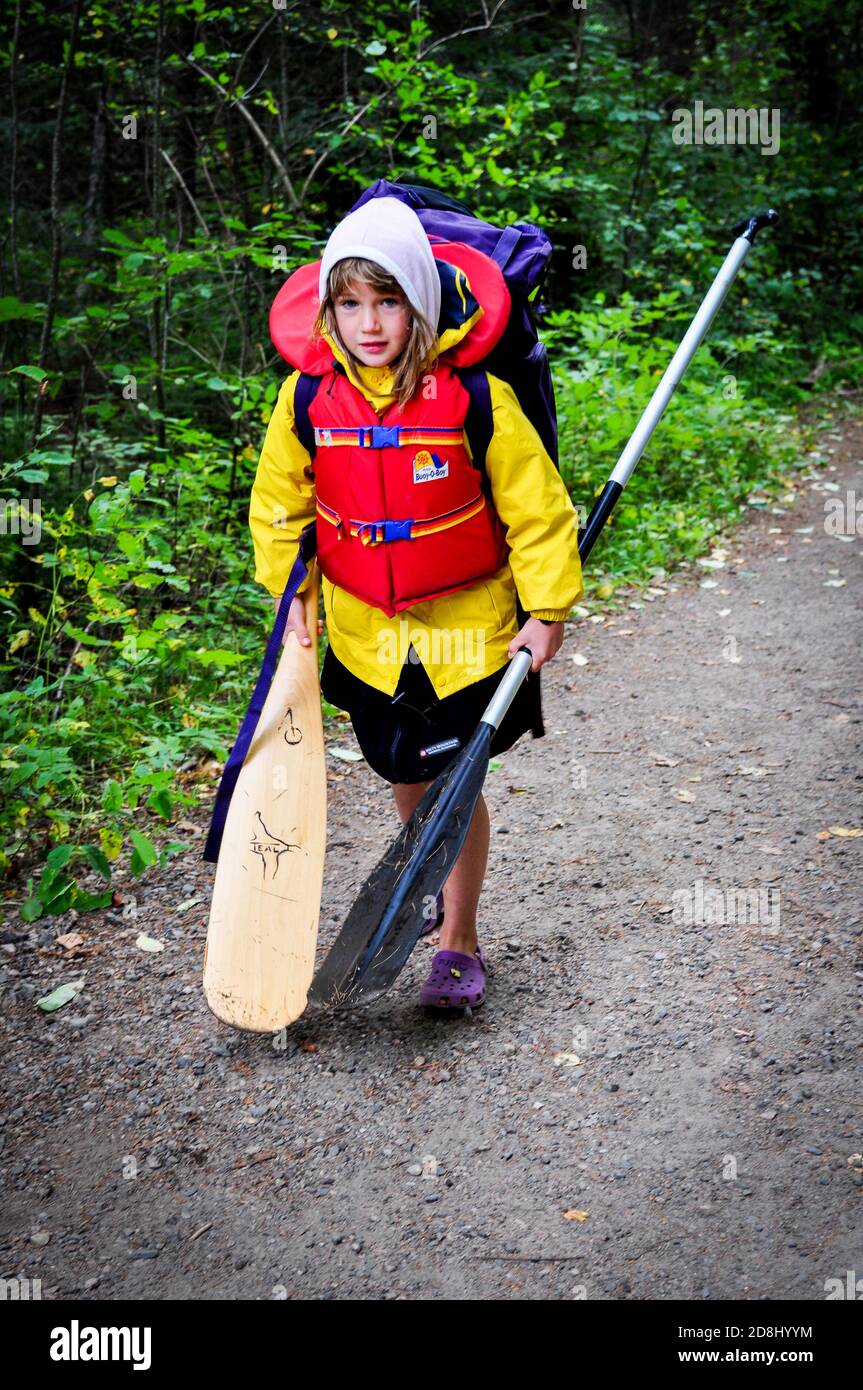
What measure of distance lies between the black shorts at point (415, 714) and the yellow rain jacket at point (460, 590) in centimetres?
4

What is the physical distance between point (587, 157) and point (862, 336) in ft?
11.0

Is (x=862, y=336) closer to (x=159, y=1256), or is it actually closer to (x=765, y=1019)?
(x=765, y=1019)

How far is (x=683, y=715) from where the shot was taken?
4.70 meters

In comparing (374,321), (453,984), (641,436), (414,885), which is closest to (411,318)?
(374,321)

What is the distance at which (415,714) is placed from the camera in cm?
269

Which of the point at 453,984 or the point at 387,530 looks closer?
the point at 387,530

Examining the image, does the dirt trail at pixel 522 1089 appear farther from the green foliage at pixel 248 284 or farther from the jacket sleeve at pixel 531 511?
the jacket sleeve at pixel 531 511

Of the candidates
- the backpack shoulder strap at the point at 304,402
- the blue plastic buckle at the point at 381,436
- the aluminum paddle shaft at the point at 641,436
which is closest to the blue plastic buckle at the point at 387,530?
the blue plastic buckle at the point at 381,436

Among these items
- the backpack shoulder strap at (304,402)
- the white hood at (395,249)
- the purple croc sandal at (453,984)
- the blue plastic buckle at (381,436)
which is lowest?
the purple croc sandal at (453,984)

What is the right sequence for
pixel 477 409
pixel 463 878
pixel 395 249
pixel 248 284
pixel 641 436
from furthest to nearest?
pixel 248 284 → pixel 641 436 → pixel 463 878 → pixel 477 409 → pixel 395 249

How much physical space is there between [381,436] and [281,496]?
1.33 ft

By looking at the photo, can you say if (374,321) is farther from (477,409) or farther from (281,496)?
(281,496)

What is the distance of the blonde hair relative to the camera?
7.48 feet

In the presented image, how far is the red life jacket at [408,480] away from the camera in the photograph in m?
2.36
